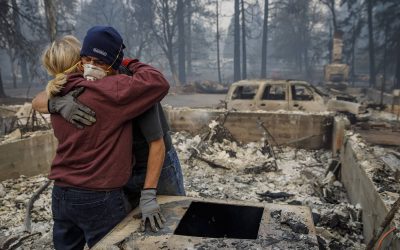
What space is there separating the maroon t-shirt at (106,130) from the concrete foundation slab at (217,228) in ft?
1.18

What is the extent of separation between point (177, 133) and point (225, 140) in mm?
1586

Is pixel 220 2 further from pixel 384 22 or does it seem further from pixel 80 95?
pixel 80 95

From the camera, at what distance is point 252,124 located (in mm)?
Result: 9266

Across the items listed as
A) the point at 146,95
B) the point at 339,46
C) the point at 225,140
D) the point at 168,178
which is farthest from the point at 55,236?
the point at 339,46

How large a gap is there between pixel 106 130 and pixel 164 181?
0.76 m

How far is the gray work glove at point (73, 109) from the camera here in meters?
2.09

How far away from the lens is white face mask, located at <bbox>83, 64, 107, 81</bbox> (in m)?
2.22

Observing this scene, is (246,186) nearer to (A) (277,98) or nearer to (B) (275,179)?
(B) (275,179)

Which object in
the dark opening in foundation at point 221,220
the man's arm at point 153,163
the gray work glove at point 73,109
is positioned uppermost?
the gray work glove at point 73,109

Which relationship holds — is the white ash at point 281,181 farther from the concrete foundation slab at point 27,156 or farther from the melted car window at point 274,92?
the concrete foundation slab at point 27,156

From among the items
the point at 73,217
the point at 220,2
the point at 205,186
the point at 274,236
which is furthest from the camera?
the point at 220,2

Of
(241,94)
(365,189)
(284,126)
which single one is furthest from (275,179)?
(241,94)

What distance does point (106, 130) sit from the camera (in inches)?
83.3

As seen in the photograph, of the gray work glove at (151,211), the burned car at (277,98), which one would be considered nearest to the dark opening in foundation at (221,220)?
the gray work glove at (151,211)
